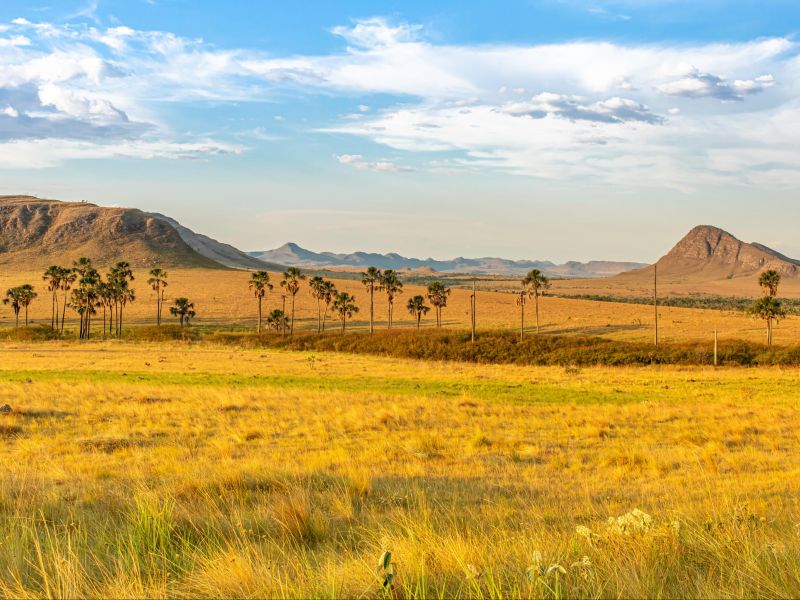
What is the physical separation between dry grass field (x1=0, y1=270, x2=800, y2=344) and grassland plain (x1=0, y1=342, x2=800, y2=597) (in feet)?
269

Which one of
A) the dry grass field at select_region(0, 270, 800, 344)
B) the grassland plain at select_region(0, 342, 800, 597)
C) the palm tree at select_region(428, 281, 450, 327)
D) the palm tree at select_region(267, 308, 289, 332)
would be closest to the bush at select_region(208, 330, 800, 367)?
the palm tree at select_region(267, 308, 289, 332)

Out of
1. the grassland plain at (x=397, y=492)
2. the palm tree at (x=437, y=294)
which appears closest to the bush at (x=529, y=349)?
the grassland plain at (x=397, y=492)

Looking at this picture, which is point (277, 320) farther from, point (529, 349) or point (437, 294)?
point (529, 349)

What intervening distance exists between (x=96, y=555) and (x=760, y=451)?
1541 cm

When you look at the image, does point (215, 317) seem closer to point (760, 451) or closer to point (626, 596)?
point (760, 451)

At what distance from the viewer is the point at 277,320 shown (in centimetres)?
10869

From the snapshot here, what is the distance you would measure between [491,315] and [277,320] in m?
50.3

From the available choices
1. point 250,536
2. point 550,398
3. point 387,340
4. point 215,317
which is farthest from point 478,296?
point 250,536

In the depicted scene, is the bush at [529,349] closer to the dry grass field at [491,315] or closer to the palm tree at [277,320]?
the palm tree at [277,320]

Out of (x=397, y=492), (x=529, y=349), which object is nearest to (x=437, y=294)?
(x=529, y=349)

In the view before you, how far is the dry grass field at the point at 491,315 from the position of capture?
372 ft

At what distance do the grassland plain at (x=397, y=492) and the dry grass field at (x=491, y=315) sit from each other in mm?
81967

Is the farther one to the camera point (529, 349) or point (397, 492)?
point (529, 349)

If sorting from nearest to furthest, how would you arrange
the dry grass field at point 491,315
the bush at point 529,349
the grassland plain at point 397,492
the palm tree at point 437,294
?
the grassland plain at point 397,492 → the bush at point 529,349 → the palm tree at point 437,294 → the dry grass field at point 491,315
